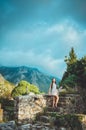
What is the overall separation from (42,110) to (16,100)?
5.86 ft

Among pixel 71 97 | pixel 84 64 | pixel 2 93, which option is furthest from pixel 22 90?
pixel 71 97

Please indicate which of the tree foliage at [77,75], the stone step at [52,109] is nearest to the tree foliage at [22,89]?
the tree foliage at [77,75]

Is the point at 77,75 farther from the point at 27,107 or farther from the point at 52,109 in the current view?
the point at 27,107

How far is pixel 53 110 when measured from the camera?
938 inches

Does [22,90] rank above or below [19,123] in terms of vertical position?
above

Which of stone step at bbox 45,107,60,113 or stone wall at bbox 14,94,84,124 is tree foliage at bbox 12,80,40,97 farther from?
stone step at bbox 45,107,60,113

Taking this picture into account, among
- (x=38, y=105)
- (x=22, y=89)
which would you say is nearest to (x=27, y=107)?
(x=38, y=105)

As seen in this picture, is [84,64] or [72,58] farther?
[72,58]

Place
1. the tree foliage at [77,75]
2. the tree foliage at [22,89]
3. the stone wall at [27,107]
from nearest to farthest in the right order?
the stone wall at [27,107] < the tree foliage at [77,75] < the tree foliage at [22,89]

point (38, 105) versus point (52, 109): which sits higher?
point (38, 105)

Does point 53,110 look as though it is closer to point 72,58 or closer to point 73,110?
point 73,110

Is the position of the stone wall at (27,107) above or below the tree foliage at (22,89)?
below

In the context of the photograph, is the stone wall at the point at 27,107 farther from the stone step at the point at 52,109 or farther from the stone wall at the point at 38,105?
the stone step at the point at 52,109

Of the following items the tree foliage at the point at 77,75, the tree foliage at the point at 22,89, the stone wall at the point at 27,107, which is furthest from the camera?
the tree foliage at the point at 22,89
